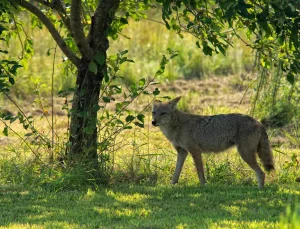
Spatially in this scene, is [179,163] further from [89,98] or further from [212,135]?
[89,98]

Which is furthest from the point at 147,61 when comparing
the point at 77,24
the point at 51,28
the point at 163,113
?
the point at 77,24

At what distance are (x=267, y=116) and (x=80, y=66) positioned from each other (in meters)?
4.83

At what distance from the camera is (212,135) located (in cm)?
962

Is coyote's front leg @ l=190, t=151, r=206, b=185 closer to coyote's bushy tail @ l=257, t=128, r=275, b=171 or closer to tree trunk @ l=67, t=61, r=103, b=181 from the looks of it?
coyote's bushy tail @ l=257, t=128, r=275, b=171

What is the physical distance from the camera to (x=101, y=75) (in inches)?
379

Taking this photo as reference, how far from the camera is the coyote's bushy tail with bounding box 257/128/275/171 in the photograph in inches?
369

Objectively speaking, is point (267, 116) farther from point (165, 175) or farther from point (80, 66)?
point (80, 66)

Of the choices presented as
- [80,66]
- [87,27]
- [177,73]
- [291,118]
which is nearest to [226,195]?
[80,66]

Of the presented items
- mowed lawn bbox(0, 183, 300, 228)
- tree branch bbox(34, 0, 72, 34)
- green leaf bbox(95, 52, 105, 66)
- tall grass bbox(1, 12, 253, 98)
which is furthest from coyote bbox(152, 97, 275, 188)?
tall grass bbox(1, 12, 253, 98)

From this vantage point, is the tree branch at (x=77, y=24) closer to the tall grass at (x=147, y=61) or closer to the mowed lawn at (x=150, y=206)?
the mowed lawn at (x=150, y=206)

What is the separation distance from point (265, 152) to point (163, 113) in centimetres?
152

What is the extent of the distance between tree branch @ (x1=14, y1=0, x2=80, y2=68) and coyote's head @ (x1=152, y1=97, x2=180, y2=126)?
1284 mm

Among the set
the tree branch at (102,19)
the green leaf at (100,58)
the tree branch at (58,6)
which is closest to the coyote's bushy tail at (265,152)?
the green leaf at (100,58)

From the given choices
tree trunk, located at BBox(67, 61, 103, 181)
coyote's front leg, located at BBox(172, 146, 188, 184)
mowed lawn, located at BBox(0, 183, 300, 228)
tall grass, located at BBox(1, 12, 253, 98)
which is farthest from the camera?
tall grass, located at BBox(1, 12, 253, 98)
